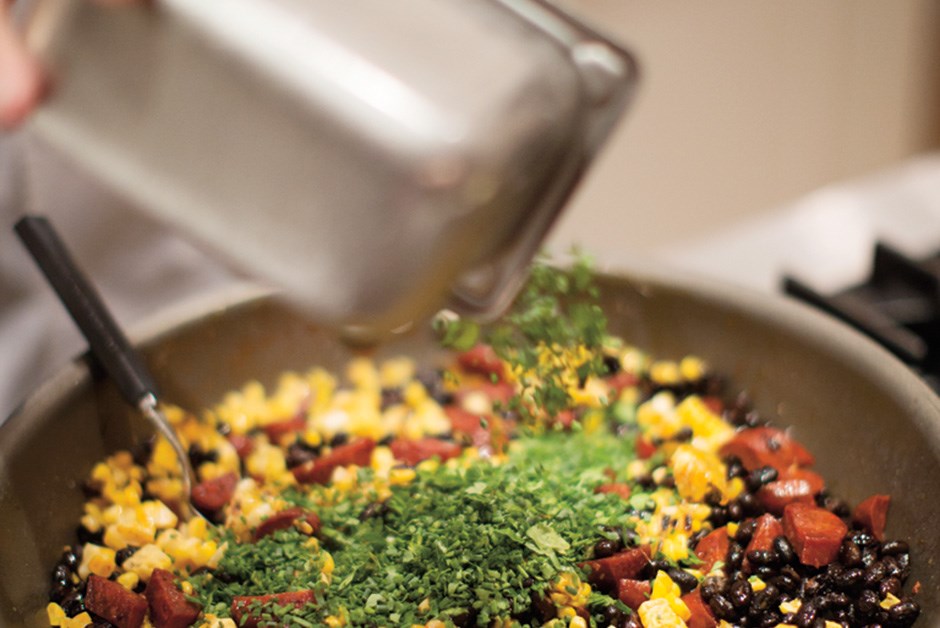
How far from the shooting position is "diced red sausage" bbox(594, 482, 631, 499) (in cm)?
113

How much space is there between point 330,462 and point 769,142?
2601mm

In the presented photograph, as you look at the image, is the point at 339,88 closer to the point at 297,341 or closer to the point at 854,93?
the point at 297,341

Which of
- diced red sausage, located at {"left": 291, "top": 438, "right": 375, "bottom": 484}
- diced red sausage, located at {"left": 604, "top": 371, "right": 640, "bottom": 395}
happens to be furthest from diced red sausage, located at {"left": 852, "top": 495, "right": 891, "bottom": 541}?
diced red sausage, located at {"left": 291, "top": 438, "right": 375, "bottom": 484}

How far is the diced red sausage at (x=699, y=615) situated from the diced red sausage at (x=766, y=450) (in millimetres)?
260

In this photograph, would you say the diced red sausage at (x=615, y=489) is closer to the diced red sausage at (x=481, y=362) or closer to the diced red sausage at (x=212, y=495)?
the diced red sausage at (x=481, y=362)

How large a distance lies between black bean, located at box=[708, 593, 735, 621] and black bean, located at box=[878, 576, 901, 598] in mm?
160

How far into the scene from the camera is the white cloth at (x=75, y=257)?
4.66ft

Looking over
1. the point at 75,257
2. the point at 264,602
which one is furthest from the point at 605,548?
the point at 75,257

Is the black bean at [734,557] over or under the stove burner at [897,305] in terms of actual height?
under

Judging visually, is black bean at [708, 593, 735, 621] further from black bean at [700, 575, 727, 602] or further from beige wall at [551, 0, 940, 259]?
beige wall at [551, 0, 940, 259]

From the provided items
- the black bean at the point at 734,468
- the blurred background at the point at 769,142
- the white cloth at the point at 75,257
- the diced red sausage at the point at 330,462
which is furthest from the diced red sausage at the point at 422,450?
the blurred background at the point at 769,142

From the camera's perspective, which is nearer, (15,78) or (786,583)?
(15,78)

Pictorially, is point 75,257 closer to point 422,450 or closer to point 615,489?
point 422,450

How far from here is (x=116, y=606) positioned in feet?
3.20
